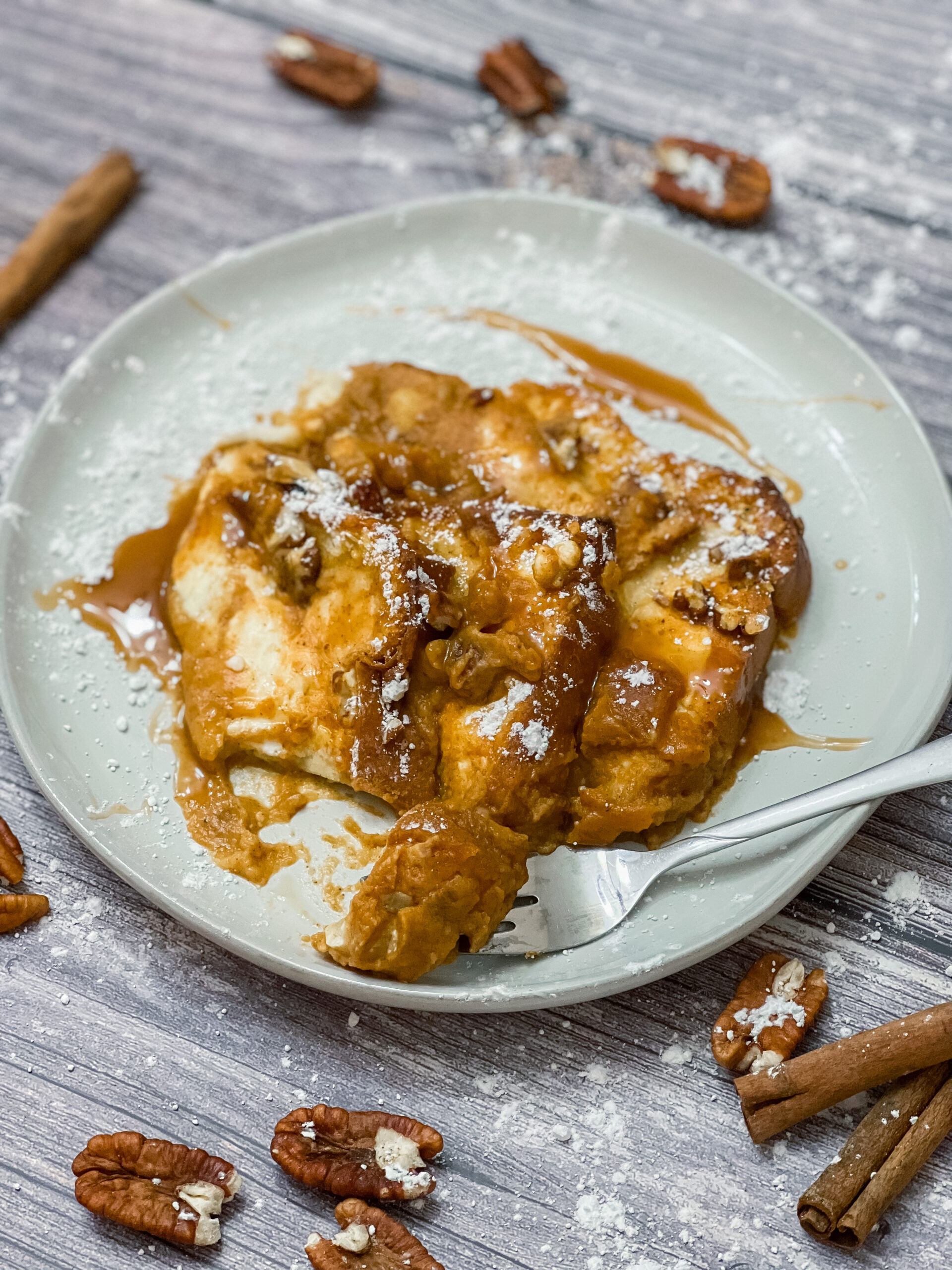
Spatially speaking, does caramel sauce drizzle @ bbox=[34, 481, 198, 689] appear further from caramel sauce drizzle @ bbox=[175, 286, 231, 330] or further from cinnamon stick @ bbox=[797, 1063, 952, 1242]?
cinnamon stick @ bbox=[797, 1063, 952, 1242]

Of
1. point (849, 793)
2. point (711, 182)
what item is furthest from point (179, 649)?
point (711, 182)

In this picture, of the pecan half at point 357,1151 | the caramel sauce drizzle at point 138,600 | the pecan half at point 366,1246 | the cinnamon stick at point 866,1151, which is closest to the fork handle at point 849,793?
the cinnamon stick at point 866,1151

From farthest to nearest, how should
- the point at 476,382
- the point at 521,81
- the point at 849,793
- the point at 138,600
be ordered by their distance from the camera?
the point at 521,81 < the point at 476,382 < the point at 138,600 < the point at 849,793

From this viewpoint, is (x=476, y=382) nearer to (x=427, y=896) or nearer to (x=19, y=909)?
(x=427, y=896)

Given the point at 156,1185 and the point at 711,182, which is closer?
the point at 156,1185

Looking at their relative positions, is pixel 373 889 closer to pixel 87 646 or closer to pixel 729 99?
pixel 87 646

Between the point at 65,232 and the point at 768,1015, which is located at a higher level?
the point at 65,232

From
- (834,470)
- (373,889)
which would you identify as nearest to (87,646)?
(373,889)
